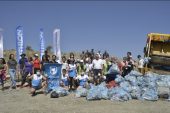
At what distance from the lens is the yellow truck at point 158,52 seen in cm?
2175

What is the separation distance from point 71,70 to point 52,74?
0.98 meters

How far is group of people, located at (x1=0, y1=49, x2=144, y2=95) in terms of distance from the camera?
1902cm

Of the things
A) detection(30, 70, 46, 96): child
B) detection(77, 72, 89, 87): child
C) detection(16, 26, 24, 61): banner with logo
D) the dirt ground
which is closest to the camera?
the dirt ground

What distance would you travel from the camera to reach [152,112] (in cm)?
1451

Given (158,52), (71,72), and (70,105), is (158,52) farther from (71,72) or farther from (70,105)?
(70,105)

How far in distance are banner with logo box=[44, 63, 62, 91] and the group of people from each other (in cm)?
21

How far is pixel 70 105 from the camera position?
16031 mm

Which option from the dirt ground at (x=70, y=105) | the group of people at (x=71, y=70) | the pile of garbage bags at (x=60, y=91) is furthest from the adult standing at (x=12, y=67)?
the pile of garbage bags at (x=60, y=91)

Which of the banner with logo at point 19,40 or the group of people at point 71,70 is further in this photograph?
the banner with logo at point 19,40

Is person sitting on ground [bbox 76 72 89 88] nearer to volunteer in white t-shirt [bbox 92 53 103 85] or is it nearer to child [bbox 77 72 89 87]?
child [bbox 77 72 89 87]

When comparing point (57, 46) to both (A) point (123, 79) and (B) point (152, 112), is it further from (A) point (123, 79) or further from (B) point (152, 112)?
(B) point (152, 112)

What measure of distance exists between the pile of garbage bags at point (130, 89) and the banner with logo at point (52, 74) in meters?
1.56

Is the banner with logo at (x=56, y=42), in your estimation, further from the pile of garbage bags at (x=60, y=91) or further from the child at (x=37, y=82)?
the pile of garbage bags at (x=60, y=91)

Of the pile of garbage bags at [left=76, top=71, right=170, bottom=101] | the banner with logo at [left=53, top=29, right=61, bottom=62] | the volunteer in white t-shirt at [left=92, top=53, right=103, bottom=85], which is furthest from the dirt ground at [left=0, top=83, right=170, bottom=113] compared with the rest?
the banner with logo at [left=53, top=29, right=61, bottom=62]
